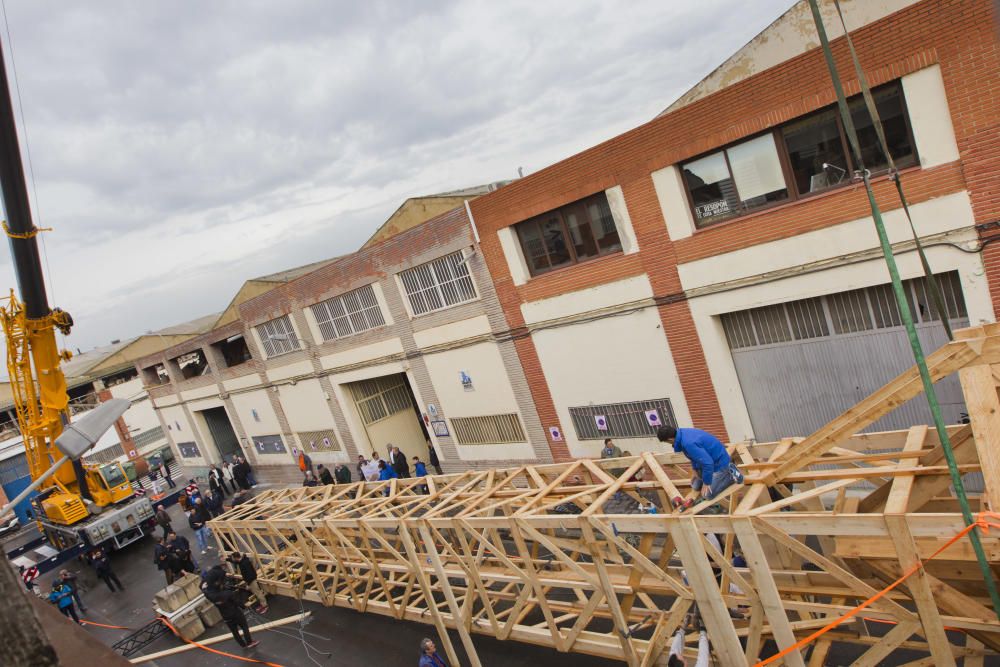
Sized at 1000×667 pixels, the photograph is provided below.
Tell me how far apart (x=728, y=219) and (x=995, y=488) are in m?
7.35

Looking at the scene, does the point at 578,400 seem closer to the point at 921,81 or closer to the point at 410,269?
the point at 410,269

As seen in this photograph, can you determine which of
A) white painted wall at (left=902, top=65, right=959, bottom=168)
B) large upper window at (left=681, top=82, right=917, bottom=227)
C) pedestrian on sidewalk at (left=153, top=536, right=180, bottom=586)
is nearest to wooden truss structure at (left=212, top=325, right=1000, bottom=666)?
white painted wall at (left=902, top=65, right=959, bottom=168)

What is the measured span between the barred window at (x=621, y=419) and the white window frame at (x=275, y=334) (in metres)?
11.9

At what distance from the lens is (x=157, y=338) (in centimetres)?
4500

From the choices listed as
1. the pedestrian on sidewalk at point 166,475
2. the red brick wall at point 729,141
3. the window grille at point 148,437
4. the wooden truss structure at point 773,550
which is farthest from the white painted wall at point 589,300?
the window grille at point 148,437

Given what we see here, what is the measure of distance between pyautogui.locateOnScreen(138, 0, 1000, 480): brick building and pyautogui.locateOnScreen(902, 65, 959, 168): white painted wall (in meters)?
0.03

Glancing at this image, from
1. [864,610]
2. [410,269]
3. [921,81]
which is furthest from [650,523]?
[410,269]

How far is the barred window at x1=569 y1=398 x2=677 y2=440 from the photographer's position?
13.0m

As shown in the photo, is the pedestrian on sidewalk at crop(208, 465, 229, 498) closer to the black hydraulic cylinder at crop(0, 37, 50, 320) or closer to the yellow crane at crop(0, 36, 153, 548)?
the yellow crane at crop(0, 36, 153, 548)

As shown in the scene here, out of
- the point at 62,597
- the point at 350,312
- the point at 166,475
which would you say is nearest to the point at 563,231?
the point at 350,312

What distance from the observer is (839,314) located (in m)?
10.3

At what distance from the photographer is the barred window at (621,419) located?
42.8 feet

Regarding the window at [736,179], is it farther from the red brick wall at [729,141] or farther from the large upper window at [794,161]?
the red brick wall at [729,141]

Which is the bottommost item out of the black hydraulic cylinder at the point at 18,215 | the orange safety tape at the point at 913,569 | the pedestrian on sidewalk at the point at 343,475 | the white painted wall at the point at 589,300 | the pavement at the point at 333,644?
the pavement at the point at 333,644
